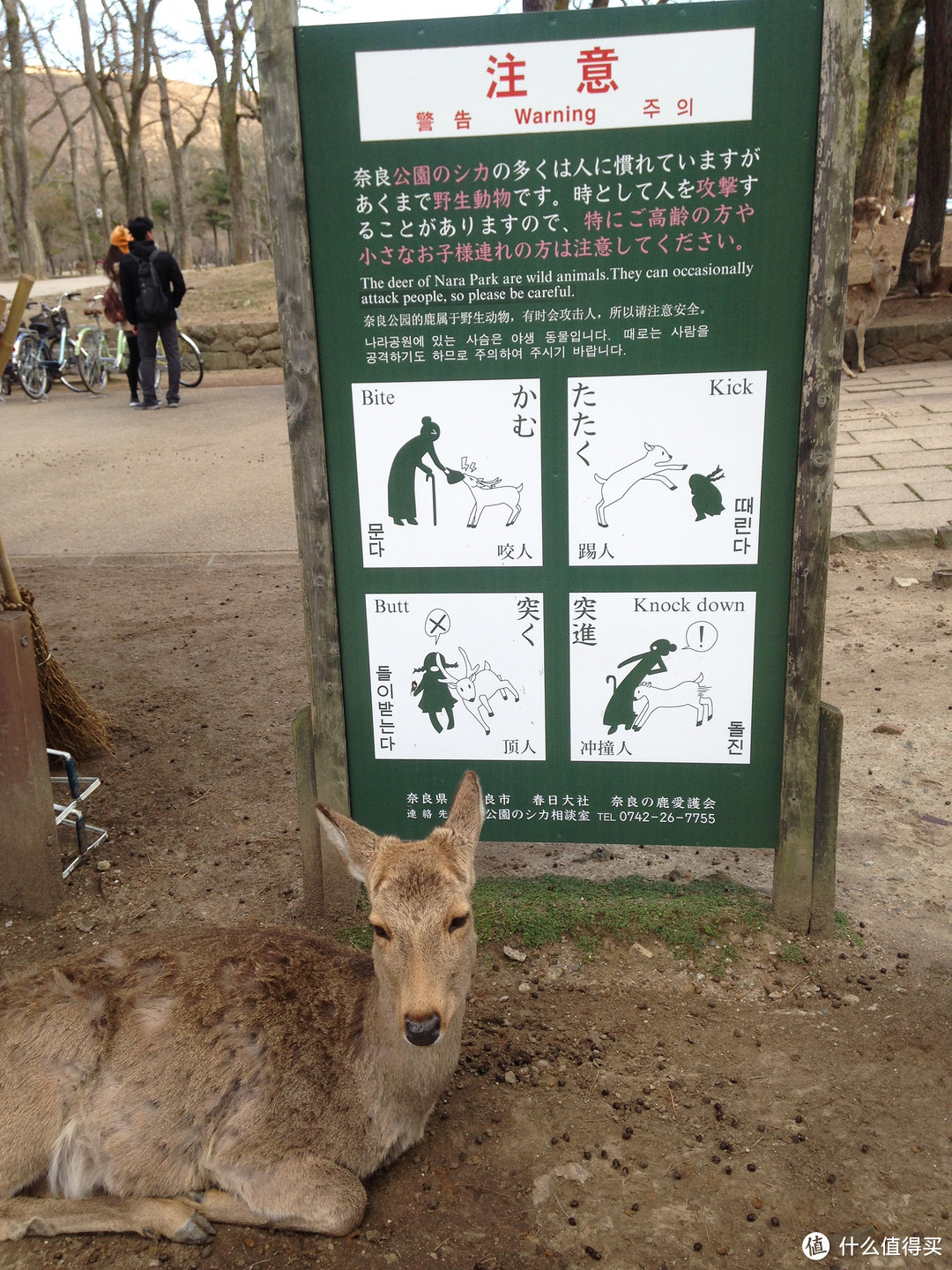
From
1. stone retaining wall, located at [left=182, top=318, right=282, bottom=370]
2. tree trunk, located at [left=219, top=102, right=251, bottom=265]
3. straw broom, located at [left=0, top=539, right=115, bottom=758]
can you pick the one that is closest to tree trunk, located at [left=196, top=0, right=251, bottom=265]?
tree trunk, located at [left=219, top=102, right=251, bottom=265]

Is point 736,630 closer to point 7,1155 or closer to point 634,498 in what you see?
point 634,498

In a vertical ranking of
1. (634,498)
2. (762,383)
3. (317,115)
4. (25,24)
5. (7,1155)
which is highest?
(25,24)

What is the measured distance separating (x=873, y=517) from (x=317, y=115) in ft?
21.6

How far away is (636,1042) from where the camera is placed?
145 inches

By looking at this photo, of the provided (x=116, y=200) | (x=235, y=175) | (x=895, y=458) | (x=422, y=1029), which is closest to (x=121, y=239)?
(x=895, y=458)

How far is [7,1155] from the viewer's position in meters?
3.02

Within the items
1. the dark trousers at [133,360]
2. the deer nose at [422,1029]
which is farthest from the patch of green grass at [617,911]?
the dark trousers at [133,360]

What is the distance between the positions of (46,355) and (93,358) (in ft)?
3.51

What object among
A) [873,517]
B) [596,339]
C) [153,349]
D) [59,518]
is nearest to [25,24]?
[153,349]

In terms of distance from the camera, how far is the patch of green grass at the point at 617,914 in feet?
13.8

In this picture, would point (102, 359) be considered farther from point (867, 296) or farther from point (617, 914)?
point (617, 914)

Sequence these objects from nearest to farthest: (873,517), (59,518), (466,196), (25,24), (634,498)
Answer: (466,196)
(634,498)
(873,517)
(59,518)
(25,24)

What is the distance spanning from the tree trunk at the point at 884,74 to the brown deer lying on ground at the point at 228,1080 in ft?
75.6

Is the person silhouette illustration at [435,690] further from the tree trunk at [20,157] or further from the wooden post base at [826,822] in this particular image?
the tree trunk at [20,157]
